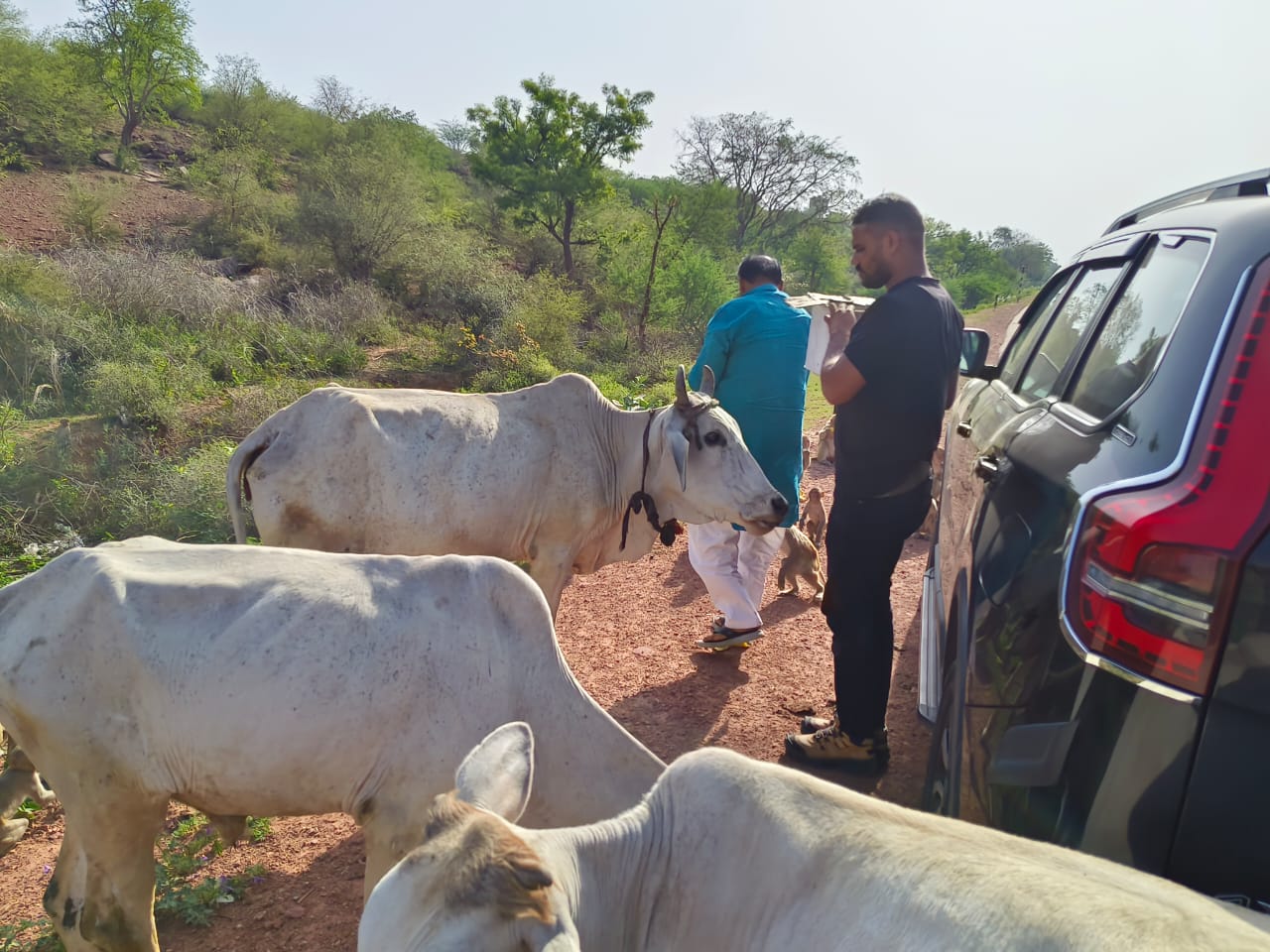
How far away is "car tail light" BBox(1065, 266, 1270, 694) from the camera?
1.42 meters

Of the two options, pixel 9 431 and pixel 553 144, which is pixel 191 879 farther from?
pixel 553 144

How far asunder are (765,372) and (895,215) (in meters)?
1.60

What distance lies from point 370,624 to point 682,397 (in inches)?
98.5

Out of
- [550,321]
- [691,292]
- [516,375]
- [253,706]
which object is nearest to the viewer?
[253,706]

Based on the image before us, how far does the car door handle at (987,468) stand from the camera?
267 cm

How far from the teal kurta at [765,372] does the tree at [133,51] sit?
98.5 ft

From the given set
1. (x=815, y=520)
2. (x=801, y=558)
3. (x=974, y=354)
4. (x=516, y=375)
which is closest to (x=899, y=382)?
(x=974, y=354)

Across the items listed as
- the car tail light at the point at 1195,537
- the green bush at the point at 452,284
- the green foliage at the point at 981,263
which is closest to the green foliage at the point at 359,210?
the green bush at the point at 452,284

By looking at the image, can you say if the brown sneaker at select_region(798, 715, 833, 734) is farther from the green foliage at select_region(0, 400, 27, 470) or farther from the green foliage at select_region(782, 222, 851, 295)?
the green foliage at select_region(782, 222, 851, 295)

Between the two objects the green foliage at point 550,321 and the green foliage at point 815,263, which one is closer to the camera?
the green foliage at point 550,321

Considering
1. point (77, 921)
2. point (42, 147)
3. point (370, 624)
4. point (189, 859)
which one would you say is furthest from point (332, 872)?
point (42, 147)

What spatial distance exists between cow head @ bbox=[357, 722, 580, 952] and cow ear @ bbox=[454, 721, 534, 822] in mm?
178

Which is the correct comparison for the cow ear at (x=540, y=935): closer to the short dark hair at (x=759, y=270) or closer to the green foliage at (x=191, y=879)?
the green foliage at (x=191, y=879)

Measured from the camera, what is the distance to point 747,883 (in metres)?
1.54
